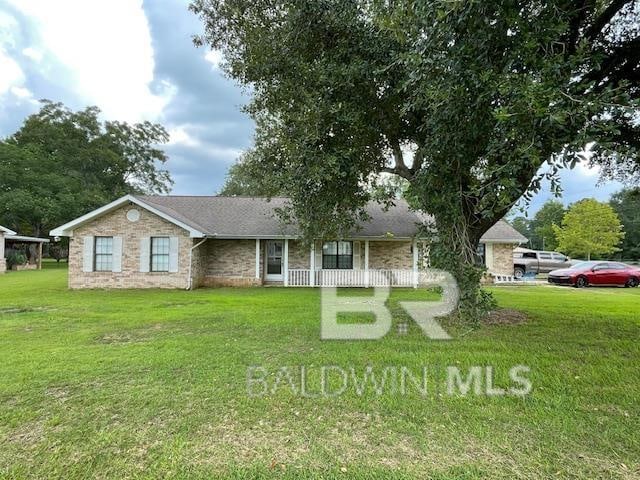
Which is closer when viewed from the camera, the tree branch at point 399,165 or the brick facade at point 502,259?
the tree branch at point 399,165

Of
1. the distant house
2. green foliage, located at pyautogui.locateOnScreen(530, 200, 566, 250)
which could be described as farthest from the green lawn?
green foliage, located at pyautogui.locateOnScreen(530, 200, 566, 250)

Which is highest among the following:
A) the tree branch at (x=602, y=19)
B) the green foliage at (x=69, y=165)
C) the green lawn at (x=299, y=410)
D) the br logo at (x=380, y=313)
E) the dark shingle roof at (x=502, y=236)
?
the green foliage at (x=69, y=165)

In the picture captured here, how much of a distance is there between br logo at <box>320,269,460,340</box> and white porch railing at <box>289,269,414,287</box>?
4.05 meters

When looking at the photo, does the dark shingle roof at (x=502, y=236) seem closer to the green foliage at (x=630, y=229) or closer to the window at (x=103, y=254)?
the window at (x=103, y=254)

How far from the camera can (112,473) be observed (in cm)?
265

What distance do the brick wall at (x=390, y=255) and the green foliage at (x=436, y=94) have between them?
6.32 m

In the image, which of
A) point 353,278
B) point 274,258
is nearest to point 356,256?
point 353,278

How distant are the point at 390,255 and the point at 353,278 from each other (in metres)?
2.14

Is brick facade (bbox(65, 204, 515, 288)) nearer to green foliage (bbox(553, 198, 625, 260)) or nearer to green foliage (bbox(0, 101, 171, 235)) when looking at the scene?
green foliage (bbox(0, 101, 171, 235))

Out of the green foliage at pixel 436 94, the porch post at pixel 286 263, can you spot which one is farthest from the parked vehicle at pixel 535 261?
the green foliage at pixel 436 94

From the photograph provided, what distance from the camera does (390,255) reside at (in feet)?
53.8

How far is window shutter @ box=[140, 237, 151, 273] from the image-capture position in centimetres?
1398

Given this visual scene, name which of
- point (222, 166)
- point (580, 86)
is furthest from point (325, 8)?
point (222, 166)

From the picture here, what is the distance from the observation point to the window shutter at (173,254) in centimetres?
1398
